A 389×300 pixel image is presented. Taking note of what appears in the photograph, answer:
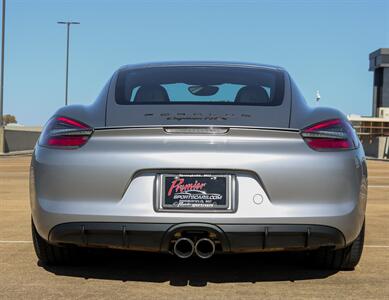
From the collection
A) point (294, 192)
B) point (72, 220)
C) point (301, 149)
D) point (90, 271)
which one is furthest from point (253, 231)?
point (90, 271)

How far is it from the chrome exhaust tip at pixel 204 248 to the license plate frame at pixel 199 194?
193 millimetres

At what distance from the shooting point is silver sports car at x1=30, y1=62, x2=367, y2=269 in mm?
3576

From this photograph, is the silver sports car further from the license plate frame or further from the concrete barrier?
the concrete barrier

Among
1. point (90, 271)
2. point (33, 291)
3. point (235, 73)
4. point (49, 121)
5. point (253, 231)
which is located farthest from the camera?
point (235, 73)

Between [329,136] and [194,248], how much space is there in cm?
103

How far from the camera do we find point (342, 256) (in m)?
4.25

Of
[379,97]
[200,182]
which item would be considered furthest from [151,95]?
[379,97]

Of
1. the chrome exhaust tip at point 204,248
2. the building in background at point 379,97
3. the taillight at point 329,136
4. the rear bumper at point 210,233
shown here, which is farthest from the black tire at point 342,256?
the building in background at point 379,97

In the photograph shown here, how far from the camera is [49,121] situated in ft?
13.3

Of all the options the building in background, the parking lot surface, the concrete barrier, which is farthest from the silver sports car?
the building in background

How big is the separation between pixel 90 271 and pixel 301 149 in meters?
1.72

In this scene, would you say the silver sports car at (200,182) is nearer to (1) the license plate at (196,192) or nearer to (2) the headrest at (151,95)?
(1) the license plate at (196,192)

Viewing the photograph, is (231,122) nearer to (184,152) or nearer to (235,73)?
(184,152)

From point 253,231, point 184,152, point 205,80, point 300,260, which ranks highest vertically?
point 205,80
